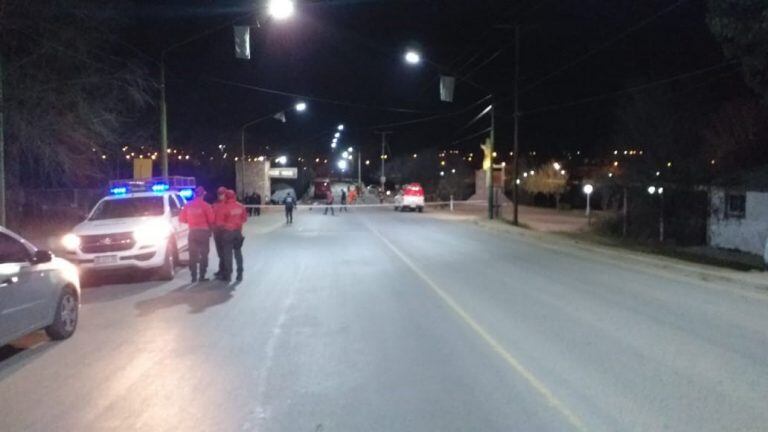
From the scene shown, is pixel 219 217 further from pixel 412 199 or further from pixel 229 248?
pixel 412 199

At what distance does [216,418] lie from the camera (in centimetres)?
607

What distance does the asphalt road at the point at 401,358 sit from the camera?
613 centimetres

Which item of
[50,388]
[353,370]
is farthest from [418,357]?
[50,388]

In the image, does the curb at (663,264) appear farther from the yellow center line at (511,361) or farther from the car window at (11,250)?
the car window at (11,250)

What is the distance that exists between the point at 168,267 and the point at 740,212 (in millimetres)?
21298

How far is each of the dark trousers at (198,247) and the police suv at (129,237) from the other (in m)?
0.69

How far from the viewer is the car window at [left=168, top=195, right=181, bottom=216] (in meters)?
16.5

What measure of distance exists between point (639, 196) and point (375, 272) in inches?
745

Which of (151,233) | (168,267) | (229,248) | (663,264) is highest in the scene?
(151,233)

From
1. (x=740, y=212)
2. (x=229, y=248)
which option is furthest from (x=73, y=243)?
(x=740, y=212)

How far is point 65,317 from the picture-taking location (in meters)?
9.51

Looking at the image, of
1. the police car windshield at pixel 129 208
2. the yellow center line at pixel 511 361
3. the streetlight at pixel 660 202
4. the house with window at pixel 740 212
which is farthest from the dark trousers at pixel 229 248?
the streetlight at pixel 660 202

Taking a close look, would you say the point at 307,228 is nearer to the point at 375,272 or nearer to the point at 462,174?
the point at 375,272

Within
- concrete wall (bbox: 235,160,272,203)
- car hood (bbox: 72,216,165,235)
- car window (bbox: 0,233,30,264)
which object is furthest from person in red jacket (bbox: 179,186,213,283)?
concrete wall (bbox: 235,160,272,203)
